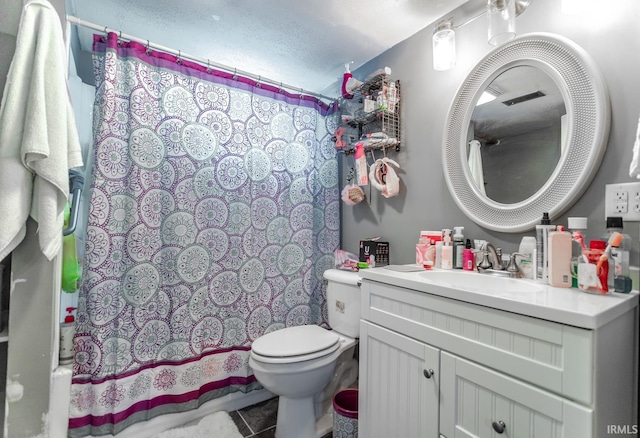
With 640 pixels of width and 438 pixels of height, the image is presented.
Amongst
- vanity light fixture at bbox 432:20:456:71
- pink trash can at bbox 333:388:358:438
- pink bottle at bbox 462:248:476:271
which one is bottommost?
pink trash can at bbox 333:388:358:438

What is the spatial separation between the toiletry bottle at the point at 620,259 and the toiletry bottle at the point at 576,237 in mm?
78

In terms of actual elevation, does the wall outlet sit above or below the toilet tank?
above

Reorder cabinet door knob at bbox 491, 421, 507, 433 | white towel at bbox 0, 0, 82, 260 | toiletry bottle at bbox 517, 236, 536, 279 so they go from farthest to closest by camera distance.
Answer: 1. toiletry bottle at bbox 517, 236, 536, 279
2. white towel at bbox 0, 0, 82, 260
3. cabinet door knob at bbox 491, 421, 507, 433

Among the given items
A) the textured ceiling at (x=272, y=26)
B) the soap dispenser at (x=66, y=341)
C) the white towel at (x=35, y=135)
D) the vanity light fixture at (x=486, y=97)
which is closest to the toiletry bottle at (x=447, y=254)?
the vanity light fixture at (x=486, y=97)

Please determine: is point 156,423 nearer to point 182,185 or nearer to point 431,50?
point 182,185

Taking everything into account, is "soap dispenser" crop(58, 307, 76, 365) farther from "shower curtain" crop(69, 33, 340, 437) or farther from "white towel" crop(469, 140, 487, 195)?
"white towel" crop(469, 140, 487, 195)

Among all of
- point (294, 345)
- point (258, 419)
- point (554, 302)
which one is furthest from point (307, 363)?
point (554, 302)

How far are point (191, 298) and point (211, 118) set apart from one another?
1040mm

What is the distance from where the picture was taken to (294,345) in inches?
62.0

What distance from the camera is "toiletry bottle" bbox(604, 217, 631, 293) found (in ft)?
3.15

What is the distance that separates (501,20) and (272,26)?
Answer: 45.4 inches

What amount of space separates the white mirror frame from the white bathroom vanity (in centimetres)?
31

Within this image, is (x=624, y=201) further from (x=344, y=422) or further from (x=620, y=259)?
(x=344, y=422)

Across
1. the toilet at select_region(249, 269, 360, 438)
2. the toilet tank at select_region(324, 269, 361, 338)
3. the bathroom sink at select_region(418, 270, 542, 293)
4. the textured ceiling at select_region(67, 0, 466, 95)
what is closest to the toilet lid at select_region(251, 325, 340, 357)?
the toilet at select_region(249, 269, 360, 438)
